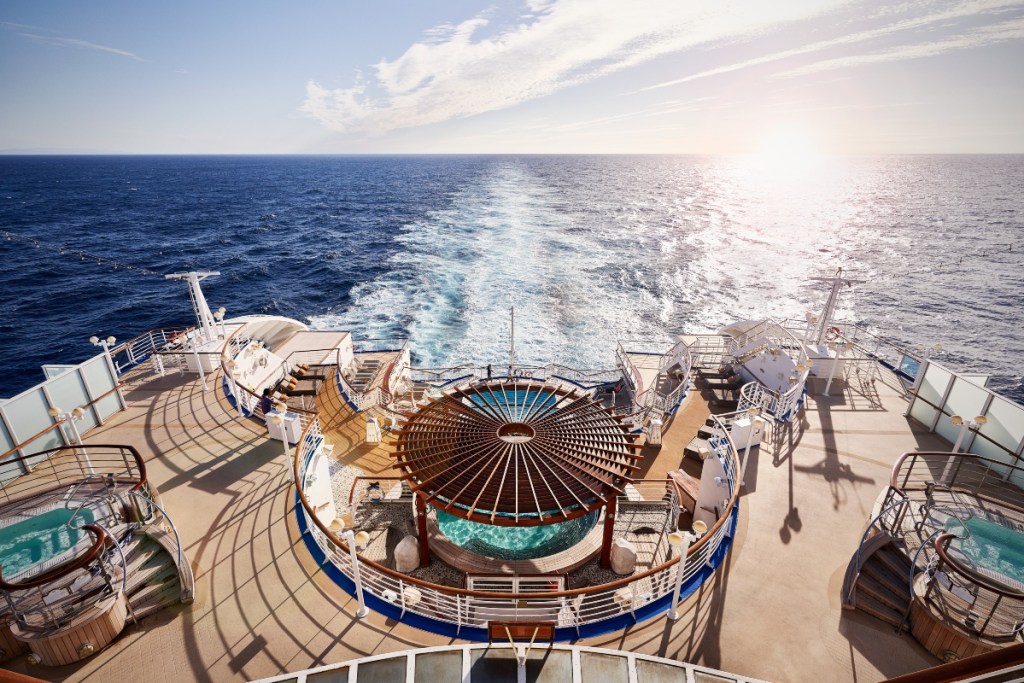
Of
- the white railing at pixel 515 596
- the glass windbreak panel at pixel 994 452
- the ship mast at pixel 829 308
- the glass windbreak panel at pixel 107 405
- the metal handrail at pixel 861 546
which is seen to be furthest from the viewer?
the ship mast at pixel 829 308

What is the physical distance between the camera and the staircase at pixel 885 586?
1027 cm

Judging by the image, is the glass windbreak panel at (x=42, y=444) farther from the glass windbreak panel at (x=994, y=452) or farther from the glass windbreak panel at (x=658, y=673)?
the glass windbreak panel at (x=994, y=452)

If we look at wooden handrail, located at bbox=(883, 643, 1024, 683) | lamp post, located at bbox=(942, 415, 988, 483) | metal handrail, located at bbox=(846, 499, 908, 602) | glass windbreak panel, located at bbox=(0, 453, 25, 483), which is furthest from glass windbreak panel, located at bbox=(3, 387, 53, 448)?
lamp post, located at bbox=(942, 415, 988, 483)

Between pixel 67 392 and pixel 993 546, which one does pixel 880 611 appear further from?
pixel 67 392

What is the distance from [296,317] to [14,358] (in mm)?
21193

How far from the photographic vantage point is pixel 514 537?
1434 centimetres

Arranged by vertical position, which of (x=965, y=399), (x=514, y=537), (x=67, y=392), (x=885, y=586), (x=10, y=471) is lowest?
(x=514, y=537)

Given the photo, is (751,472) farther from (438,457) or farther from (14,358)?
(14,358)

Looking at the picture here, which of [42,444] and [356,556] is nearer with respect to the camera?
[356,556]

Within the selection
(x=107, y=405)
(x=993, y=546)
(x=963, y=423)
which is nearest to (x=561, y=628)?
(x=993, y=546)

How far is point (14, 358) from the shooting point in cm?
3725

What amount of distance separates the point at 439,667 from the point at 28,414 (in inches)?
675

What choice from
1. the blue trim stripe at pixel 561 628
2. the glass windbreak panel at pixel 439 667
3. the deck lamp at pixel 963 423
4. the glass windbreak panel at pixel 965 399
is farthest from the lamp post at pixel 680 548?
the glass windbreak panel at pixel 965 399

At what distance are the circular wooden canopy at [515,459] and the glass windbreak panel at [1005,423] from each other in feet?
38.7
